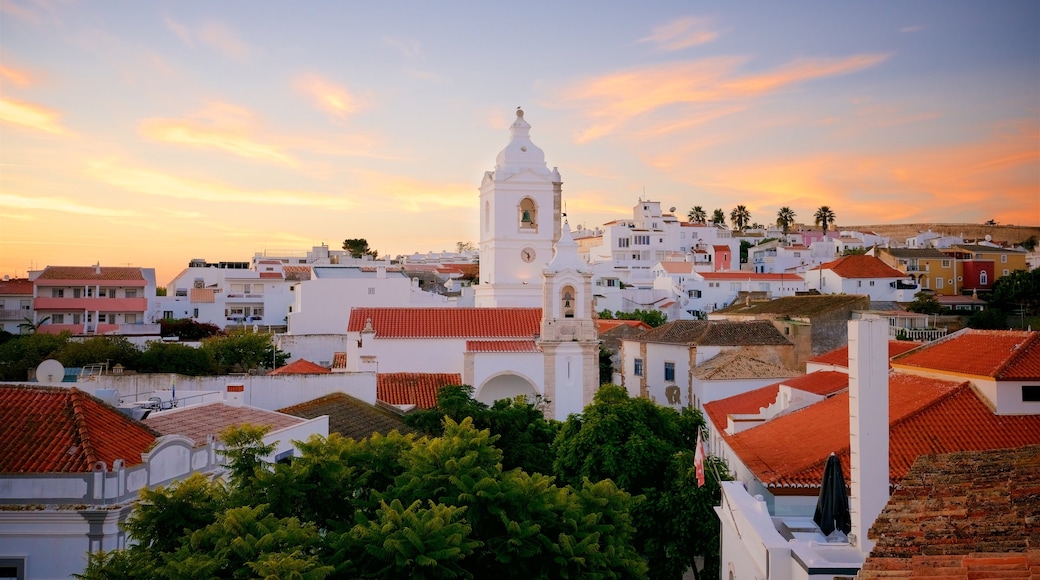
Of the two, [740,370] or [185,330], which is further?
[185,330]

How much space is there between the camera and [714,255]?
317ft

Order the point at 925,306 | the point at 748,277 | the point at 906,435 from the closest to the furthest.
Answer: the point at 906,435, the point at 925,306, the point at 748,277

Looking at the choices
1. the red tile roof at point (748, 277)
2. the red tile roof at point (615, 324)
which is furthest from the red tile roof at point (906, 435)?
the red tile roof at point (748, 277)

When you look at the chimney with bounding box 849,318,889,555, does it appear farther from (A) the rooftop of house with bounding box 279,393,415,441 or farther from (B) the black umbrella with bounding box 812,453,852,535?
(A) the rooftop of house with bounding box 279,393,415,441

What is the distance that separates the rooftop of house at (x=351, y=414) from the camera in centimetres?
2441

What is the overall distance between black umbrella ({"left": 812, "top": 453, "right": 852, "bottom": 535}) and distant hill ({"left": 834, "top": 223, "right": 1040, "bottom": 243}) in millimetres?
135600

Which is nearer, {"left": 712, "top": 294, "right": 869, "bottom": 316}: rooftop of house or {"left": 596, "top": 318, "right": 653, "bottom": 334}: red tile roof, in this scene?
{"left": 712, "top": 294, "right": 869, "bottom": 316}: rooftop of house

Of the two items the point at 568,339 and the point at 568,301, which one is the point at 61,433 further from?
the point at 568,301

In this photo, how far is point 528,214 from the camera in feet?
149

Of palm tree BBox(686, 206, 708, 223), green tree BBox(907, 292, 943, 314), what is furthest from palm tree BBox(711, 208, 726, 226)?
green tree BBox(907, 292, 943, 314)

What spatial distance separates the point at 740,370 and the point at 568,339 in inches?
344

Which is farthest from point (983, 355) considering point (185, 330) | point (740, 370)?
point (185, 330)

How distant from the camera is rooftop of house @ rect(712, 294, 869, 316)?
46250 mm

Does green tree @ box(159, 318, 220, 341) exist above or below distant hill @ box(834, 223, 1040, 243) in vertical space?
below
